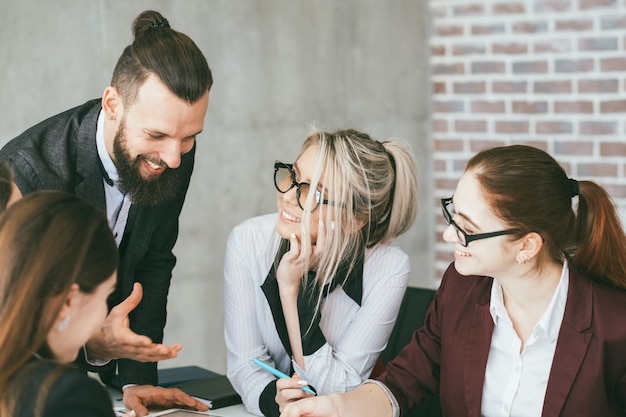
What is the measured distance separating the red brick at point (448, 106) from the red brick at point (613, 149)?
0.71m

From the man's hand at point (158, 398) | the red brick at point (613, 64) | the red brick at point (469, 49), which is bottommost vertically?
the man's hand at point (158, 398)

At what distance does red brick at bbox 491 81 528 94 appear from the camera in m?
3.87

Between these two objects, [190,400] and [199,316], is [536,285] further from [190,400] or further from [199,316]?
[199,316]

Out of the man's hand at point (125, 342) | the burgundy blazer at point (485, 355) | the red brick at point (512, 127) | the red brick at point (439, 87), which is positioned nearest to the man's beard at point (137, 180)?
the man's hand at point (125, 342)

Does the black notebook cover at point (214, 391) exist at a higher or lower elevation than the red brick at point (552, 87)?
lower

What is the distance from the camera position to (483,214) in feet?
6.40

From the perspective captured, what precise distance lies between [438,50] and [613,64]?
89 centimetres

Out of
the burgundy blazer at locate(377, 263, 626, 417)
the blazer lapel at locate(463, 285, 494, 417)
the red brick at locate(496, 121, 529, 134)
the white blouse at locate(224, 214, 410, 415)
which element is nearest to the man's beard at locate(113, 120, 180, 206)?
the white blouse at locate(224, 214, 410, 415)

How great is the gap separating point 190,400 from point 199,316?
57.1 inches

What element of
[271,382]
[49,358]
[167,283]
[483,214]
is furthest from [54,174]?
[483,214]

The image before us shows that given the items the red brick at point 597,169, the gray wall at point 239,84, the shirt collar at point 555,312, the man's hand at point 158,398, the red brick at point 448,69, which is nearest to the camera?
the shirt collar at point 555,312

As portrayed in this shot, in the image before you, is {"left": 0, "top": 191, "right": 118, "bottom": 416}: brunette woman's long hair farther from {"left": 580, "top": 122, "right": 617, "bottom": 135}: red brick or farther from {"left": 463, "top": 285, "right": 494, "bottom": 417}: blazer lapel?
{"left": 580, "top": 122, "right": 617, "bottom": 135}: red brick

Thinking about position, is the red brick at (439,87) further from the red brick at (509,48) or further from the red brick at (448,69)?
the red brick at (509,48)

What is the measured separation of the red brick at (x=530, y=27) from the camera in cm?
378
